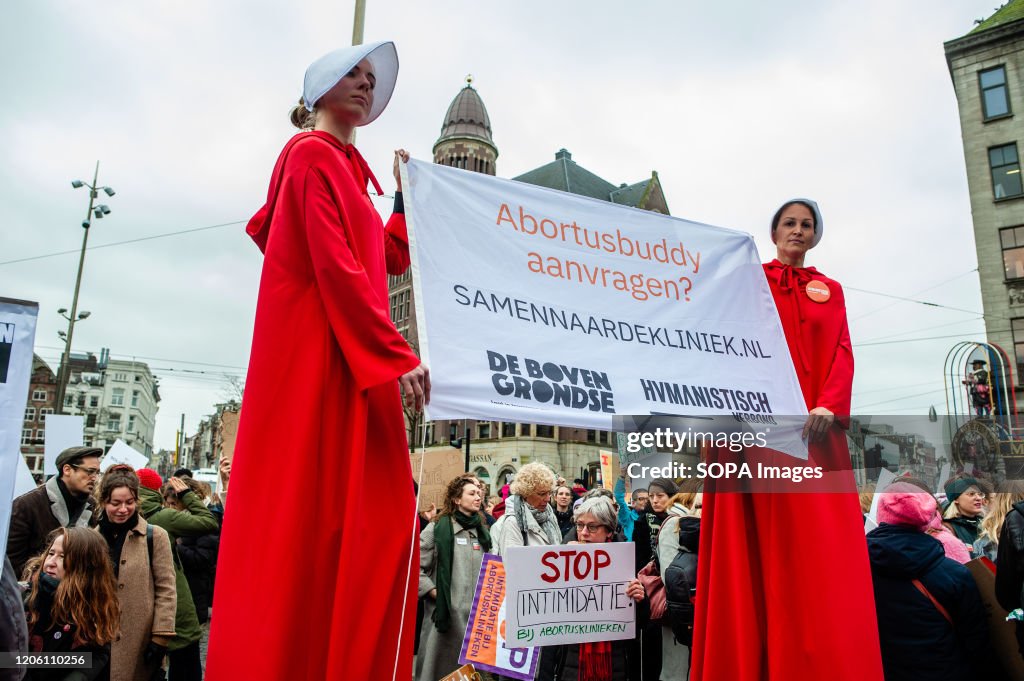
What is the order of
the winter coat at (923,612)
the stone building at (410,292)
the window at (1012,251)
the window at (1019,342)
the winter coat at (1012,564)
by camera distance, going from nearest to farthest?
1. the winter coat at (1012,564)
2. the winter coat at (923,612)
3. the window at (1019,342)
4. the window at (1012,251)
5. the stone building at (410,292)

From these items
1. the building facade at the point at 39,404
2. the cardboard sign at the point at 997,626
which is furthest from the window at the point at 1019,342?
the building facade at the point at 39,404

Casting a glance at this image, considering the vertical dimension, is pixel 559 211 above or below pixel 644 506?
above

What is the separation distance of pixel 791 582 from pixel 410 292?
6588cm

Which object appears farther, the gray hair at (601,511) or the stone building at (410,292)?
the stone building at (410,292)

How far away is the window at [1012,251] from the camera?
29.4m

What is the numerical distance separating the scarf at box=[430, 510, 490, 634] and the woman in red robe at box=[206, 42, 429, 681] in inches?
166

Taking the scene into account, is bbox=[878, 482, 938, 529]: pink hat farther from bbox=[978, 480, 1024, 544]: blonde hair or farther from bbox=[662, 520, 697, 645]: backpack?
bbox=[978, 480, 1024, 544]: blonde hair

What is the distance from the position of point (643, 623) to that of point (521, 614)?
1.06 meters

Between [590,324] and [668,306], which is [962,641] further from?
[590,324]

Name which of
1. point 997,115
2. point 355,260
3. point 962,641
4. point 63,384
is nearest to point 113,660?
point 355,260

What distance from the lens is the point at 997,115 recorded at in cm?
3128

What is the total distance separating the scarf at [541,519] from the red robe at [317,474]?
4.31 meters

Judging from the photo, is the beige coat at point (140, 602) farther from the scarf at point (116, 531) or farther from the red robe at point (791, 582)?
the red robe at point (791, 582)

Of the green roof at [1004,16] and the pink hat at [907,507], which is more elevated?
the green roof at [1004,16]
